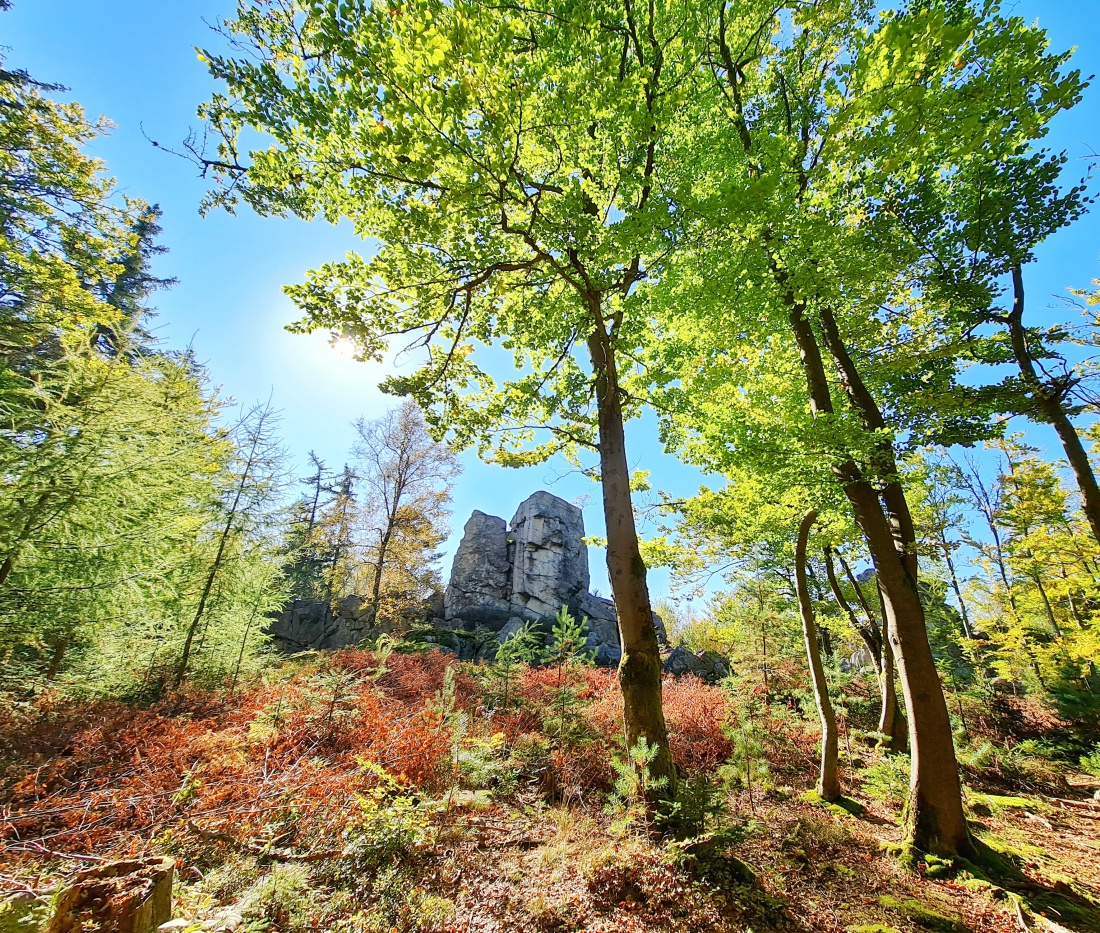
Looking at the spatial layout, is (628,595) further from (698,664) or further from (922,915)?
(698,664)

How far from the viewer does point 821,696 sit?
7441mm

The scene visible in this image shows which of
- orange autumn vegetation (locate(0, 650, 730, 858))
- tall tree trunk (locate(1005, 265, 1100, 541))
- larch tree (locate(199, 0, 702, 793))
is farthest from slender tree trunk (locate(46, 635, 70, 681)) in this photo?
tall tree trunk (locate(1005, 265, 1100, 541))

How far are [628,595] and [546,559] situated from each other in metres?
22.5

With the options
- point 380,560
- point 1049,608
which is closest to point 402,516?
point 380,560

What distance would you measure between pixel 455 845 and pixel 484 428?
234 inches

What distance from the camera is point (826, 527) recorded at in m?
8.44

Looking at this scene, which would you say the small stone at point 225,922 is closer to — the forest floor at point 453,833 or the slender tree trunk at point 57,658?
the forest floor at point 453,833

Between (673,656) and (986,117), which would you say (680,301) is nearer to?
(986,117)

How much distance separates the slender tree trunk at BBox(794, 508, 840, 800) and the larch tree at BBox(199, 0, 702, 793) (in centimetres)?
396

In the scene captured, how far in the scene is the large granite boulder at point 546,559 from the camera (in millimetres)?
26494

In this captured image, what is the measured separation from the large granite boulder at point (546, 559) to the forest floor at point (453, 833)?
18.6 metres

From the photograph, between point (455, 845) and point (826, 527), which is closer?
point (455, 845)

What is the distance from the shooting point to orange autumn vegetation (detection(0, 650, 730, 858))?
4.16 meters

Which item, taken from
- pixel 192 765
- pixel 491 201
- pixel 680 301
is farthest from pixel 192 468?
pixel 680 301
